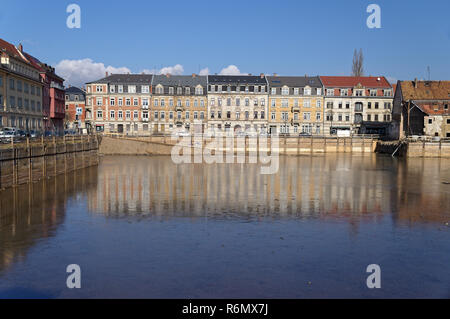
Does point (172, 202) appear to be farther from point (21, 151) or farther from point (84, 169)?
point (84, 169)

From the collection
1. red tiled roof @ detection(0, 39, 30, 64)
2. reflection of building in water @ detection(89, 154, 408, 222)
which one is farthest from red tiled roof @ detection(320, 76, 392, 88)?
red tiled roof @ detection(0, 39, 30, 64)

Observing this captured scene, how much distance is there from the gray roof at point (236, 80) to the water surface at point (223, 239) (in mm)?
61009

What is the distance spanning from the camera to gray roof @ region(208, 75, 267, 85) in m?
98.9

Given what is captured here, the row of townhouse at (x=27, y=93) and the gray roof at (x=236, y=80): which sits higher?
the gray roof at (x=236, y=80)

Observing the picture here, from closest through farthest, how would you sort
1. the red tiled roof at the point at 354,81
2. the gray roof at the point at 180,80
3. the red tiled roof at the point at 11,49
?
the red tiled roof at the point at 11,49
the gray roof at the point at 180,80
the red tiled roof at the point at 354,81

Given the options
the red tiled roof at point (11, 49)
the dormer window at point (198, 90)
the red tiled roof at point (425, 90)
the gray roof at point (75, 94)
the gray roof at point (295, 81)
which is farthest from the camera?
the gray roof at point (75, 94)

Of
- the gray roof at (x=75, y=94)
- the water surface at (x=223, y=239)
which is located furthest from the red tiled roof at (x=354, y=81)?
the gray roof at (x=75, y=94)

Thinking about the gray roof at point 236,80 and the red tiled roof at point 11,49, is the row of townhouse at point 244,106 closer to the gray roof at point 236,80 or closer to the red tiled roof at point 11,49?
the gray roof at point 236,80

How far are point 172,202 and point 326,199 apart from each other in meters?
11.2

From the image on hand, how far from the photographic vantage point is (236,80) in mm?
99688

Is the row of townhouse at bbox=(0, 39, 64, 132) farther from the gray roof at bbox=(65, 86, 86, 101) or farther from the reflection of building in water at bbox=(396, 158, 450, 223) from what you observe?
the reflection of building in water at bbox=(396, 158, 450, 223)

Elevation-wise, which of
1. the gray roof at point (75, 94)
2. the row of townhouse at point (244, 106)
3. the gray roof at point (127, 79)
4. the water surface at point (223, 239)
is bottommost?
the water surface at point (223, 239)

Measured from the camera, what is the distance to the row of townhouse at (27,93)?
2349 inches

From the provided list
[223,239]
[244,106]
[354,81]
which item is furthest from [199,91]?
Result: [223,239]
